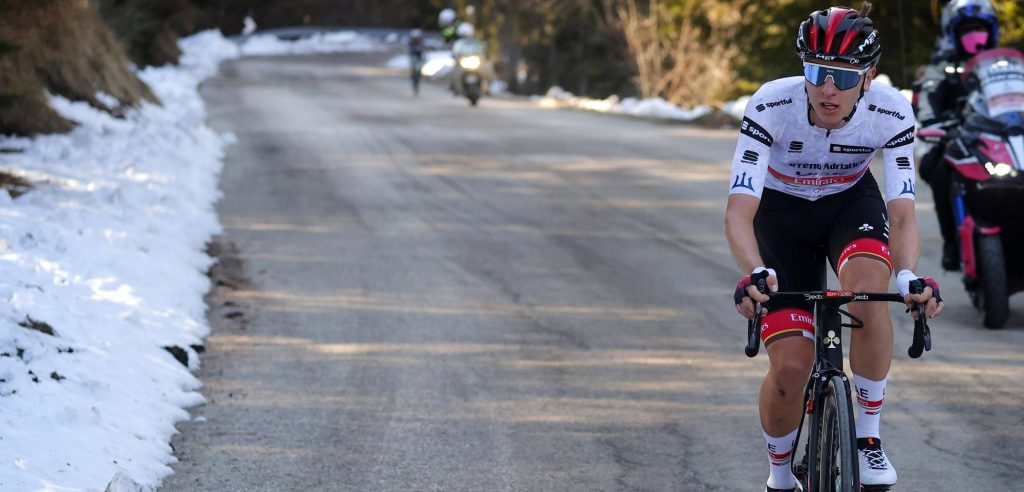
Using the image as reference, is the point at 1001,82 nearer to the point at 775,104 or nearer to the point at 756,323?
the point at 775,104

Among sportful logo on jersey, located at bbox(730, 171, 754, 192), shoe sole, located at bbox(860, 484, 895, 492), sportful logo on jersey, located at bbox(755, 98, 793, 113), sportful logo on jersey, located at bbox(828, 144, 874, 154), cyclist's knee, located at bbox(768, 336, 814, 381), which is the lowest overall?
shoe sole, located at bbox(860, 484, 895, 492)

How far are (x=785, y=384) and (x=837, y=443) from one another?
1.51 ft

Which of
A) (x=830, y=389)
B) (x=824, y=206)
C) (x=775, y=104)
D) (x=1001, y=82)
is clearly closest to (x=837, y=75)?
(x=775, y=104)

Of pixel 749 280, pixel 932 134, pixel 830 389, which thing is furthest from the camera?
pixel 932 134

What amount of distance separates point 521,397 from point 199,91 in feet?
98.2

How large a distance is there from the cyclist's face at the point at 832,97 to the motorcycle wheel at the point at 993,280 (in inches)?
181

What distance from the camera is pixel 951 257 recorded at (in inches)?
393

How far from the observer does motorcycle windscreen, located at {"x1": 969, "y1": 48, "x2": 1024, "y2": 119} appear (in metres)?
9.32

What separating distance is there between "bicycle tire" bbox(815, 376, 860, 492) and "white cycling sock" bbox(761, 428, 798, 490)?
419mm

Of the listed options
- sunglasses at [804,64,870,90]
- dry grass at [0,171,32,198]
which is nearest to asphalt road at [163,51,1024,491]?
dry grass at [0,171,32,198]

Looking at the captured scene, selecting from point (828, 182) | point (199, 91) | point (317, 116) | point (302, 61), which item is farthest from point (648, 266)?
point (302, 61)

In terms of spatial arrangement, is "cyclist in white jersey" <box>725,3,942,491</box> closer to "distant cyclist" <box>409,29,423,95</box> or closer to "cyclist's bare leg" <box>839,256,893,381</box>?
"cyclist's bare leg" <box>839,256,893,381</box>

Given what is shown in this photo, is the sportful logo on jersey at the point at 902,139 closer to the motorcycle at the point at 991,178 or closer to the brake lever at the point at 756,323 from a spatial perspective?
the brake lever at the point at 756,323

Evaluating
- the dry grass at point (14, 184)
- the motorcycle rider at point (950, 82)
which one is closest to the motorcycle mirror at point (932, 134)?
the motorcycle rider at point (950, 82)
